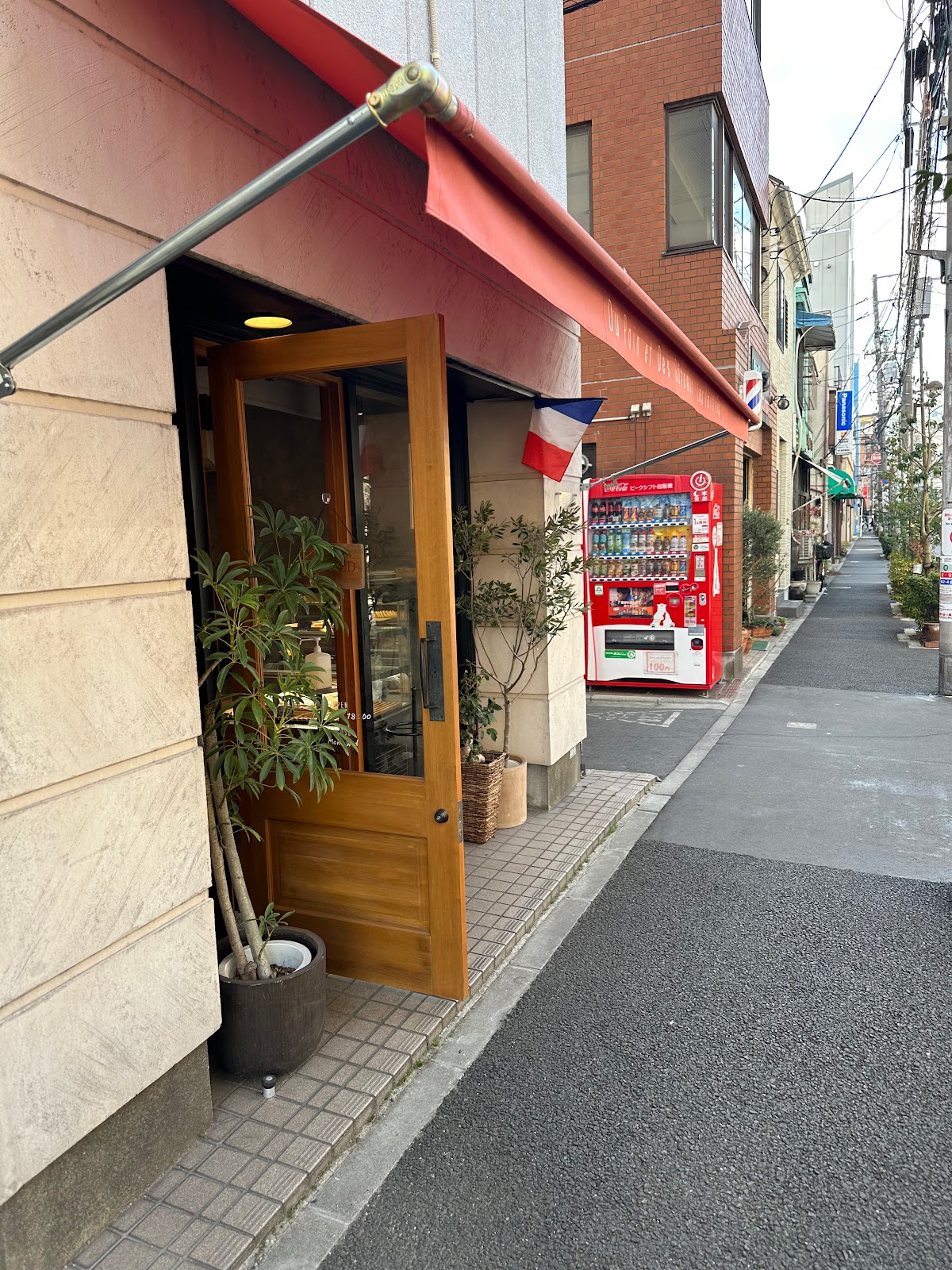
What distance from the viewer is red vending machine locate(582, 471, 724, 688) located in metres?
9.63

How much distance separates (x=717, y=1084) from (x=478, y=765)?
8.19ft

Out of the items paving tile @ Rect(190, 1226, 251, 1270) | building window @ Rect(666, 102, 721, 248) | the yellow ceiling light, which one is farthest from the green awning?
paving tile @ Rect(190, 1226, 251, 1270)

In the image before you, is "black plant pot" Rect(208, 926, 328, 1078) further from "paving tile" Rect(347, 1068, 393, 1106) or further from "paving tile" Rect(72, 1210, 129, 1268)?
"paving tile" Rect(72, 1210, 129, 1268)

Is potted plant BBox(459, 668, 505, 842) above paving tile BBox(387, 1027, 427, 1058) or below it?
above

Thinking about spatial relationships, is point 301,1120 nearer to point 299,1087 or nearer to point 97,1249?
point 299,1087

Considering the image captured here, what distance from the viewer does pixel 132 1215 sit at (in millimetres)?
2500

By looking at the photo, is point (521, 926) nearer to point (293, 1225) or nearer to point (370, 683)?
point (370, 683)

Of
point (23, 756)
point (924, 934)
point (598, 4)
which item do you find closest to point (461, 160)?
point (23, 756)

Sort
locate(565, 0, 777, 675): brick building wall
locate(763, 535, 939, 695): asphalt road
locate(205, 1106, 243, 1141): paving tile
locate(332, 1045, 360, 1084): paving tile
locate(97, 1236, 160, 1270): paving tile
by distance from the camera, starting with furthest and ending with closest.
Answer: locate(763, 535, 939, 695): asphalt road
locate(565, 0, 777, 675): brick building wall
locate(332, 1045, 360, 1084): paving tile
locate(205, 1106, 243, 1141): paving tile
locate(97, 1236, 160, 1270): paving tile

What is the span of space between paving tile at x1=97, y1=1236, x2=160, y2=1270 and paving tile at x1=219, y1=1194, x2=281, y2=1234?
0.21m

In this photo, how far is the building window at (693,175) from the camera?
416 inches

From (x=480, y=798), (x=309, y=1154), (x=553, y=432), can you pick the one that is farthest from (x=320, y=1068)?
(x=553, y=432)

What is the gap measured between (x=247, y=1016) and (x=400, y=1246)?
3.03ft

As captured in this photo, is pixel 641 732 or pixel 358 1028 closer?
pixel 358 1028
